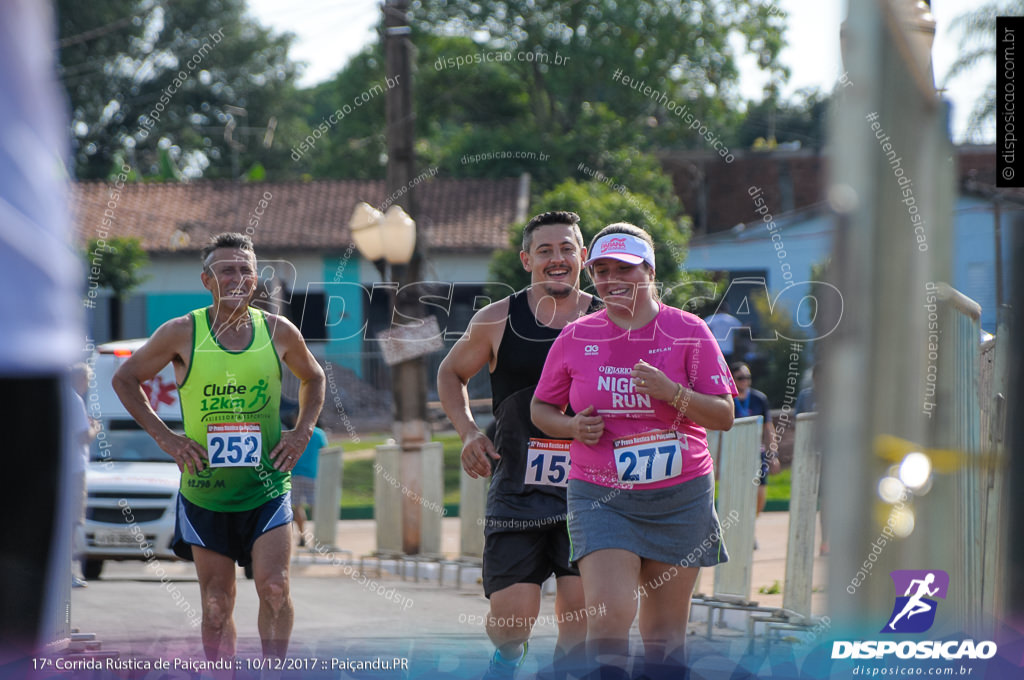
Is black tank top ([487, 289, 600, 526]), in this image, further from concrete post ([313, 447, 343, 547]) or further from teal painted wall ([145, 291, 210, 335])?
teal painted wall ([145, 291, 210, 335])

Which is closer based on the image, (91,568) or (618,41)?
(91,568)

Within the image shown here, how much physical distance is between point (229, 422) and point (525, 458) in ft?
4.08

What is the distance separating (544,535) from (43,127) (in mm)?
2606

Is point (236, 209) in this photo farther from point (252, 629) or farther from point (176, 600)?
point (252, 629)

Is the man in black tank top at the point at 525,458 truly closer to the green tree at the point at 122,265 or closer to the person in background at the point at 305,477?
the person in background at the point at 305,477

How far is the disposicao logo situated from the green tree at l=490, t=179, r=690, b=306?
943 centimetres

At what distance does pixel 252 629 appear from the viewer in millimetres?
7973

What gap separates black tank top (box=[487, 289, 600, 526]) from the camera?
213 inches

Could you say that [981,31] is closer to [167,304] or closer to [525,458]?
[525,458]

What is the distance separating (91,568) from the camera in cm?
1130

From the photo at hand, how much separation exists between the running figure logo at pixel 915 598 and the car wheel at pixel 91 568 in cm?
823

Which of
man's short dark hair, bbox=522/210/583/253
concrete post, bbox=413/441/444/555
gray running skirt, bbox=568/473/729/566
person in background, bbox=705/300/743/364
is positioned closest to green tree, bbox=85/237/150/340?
concrete post, bbox=413/441/444/555

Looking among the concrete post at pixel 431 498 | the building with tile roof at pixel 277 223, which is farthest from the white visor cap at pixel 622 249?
the building with tile roof at pixel 277 223

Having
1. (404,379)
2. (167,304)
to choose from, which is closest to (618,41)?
(167,304)
